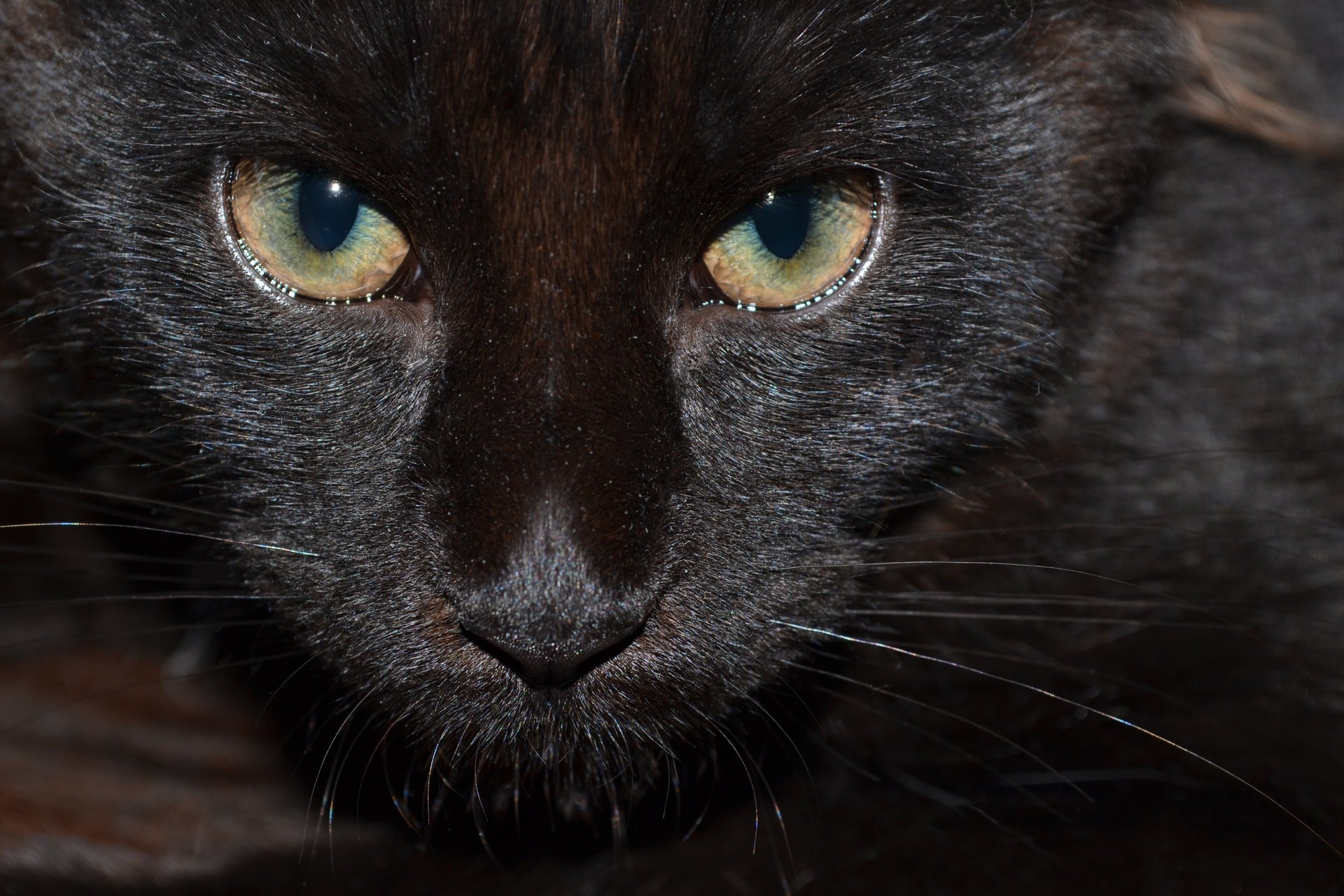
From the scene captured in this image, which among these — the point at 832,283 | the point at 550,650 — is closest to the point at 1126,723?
the point at 832,283

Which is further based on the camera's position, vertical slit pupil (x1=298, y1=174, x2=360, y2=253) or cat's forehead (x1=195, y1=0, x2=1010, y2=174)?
vertical slit pupil (x1=298, y1=174, x2=360, y2=253)

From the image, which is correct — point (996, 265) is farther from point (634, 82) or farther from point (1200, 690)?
point (1200, 690)

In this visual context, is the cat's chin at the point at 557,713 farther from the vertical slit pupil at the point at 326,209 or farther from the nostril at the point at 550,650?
the vertical slit pupil at the point at 326,209

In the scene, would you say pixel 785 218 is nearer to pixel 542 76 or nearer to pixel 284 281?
pixel 542 76

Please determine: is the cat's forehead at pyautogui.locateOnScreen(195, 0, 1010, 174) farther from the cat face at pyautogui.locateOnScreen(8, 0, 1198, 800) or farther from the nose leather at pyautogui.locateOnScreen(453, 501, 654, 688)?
the nose leather at pyautogui.locateOnScreen(453, 501, 654, 688)

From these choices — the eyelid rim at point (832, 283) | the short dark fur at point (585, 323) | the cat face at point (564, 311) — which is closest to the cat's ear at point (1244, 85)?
the short dark fur at point (585, 323)

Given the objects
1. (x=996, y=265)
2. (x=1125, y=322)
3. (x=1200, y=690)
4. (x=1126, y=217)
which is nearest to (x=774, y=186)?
(x=996, y=265)

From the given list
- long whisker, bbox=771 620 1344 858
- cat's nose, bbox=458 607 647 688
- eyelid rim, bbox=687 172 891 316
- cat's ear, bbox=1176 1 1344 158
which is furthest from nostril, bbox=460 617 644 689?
cat's ear, bbox=1176 1 1344 158
